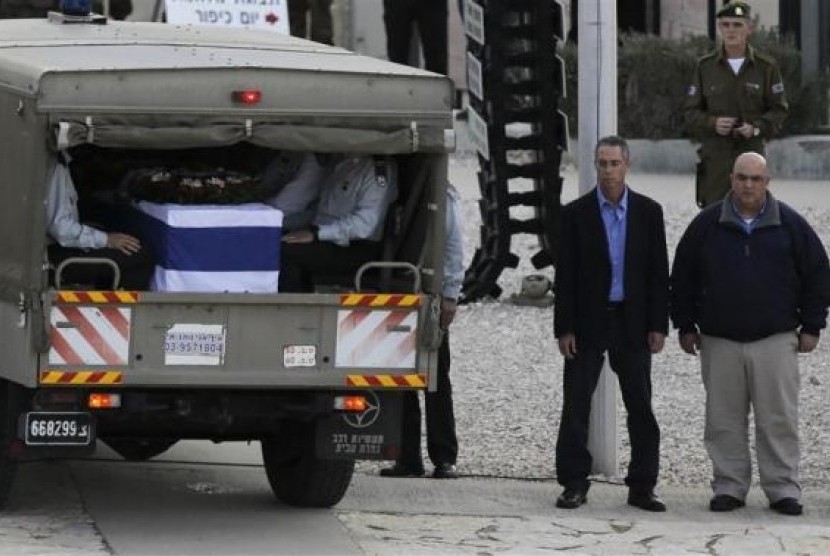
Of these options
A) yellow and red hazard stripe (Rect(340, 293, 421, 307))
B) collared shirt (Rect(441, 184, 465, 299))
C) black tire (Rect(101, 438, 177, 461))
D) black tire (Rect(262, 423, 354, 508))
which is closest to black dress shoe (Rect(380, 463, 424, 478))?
black tire (Rect(262, 423, 354, 508))

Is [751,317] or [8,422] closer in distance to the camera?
[8,422]

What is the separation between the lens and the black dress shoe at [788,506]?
11.0 metres

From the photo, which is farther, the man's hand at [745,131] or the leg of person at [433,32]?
the leg of person at [433,32]

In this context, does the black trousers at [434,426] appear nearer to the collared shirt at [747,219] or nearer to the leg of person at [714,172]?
the collared shirt at [747,219]

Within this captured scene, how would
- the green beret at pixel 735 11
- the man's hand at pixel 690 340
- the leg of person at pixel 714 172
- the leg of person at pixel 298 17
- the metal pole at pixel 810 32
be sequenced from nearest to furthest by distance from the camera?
1. the man's hand at pixel 690 340
2. the green beret at pixel 735 11
3. the leg of person at pixel 714 172
4. the leg of person at pixel 298 17
5. the metal pole at pixel 810 32

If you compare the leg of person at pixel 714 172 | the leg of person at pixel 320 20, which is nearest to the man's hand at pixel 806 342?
the leg of person at pixel 714 172

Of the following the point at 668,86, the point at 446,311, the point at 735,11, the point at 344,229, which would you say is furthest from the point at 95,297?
the point at 668,86

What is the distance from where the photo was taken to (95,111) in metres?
9.60

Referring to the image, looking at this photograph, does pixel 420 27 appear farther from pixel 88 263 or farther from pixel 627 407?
pixel 88 263

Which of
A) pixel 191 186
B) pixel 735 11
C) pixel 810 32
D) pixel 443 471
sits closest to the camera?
pixel 191 186

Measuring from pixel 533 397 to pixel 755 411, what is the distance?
291cm

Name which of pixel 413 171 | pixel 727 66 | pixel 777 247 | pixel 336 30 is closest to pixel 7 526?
pixel 413 171

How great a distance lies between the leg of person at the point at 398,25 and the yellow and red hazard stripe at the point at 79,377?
11524 mm

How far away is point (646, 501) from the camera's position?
1110 cm
